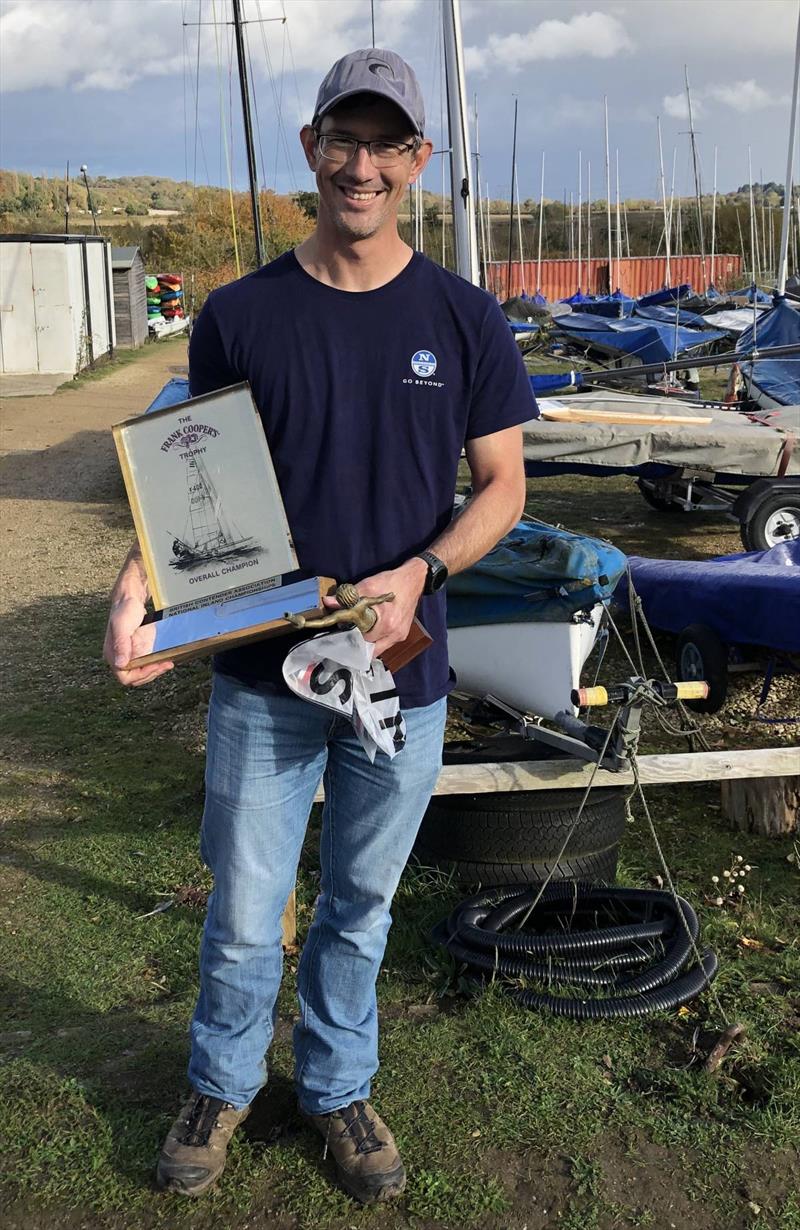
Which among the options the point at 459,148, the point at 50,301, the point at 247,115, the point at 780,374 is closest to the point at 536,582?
the point at 459,148

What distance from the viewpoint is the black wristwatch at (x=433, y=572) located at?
8.38 ft

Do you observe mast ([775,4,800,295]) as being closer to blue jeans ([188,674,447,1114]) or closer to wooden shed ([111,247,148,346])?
wooden shed ([111,247,148,346])

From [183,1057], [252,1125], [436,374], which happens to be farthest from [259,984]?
[436,374]

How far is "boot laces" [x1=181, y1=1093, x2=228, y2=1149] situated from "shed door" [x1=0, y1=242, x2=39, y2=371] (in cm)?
2325

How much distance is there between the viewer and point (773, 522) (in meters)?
10.1

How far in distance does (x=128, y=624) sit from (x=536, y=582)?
154 inches

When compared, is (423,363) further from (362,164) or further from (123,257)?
(123,257)

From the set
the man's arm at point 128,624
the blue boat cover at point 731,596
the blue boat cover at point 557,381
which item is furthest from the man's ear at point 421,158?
the blue boat cover at point 557,381

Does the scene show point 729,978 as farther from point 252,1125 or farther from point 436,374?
point 436,374

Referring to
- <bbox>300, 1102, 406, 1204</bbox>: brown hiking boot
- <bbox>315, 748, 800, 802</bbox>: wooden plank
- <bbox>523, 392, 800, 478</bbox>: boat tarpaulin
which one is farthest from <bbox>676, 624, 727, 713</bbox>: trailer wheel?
<bbox>300, 1102, 406, 1204</bbox>: brown hiking boot

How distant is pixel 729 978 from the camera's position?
13.0 feet

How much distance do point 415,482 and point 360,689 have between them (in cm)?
45

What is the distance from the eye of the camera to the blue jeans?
2686mm

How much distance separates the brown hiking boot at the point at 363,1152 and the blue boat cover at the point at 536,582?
3.57 metres
